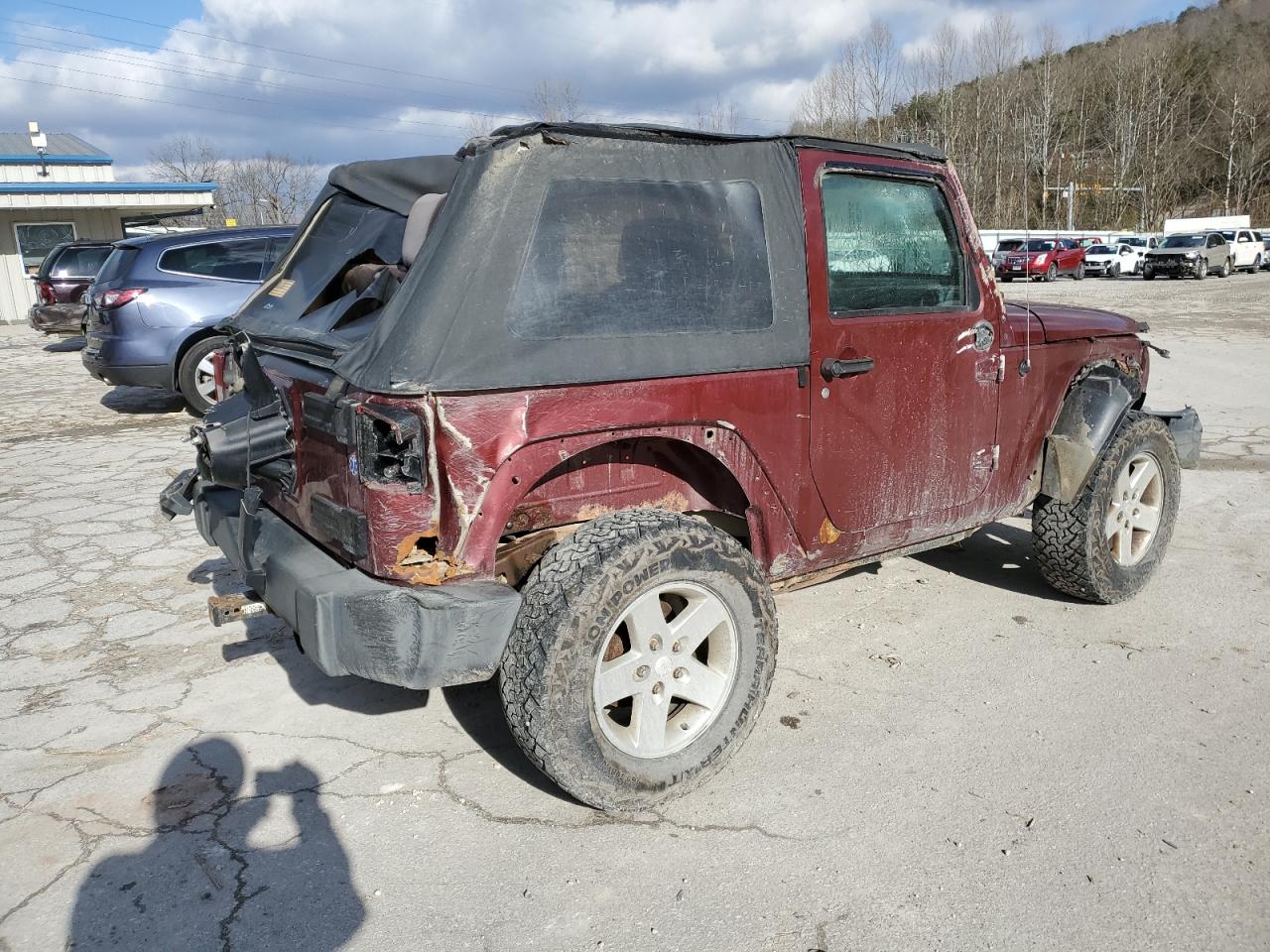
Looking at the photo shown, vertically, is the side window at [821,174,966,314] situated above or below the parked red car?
below

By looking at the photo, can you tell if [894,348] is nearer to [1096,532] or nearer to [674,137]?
[674,137]

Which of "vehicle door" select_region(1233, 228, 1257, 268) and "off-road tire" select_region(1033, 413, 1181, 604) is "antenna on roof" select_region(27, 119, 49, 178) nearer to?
"off-road tire" select_region(1033, 413, 1181, 604)

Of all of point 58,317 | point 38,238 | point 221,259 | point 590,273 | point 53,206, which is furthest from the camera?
point 38,238

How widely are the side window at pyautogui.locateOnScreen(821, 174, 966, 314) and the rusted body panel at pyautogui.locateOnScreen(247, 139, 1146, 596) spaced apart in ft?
0.22

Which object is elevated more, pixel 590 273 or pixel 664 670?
pixel 590 273

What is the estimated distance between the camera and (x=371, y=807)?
3.12 metres

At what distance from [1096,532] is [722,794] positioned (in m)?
2.35

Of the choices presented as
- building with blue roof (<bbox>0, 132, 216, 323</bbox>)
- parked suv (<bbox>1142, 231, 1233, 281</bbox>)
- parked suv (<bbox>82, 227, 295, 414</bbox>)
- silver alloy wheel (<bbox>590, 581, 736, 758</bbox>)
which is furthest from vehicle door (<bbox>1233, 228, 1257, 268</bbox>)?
silver alloy wheel (<bbox>590, 581, 736, 758</bbox>)

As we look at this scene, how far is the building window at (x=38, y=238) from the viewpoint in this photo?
2480 centimetres

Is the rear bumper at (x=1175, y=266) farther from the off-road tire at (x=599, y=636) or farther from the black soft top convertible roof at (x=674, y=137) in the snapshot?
the off-road tire at (x=599, y=636)

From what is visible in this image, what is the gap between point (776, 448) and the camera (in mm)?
3287

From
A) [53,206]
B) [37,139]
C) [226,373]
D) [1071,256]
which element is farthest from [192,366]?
[1071,256]

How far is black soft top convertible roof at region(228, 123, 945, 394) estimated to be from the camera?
275cm

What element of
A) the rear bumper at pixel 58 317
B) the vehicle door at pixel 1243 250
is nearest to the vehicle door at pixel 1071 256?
the vehicle door at pixel 1243 250
